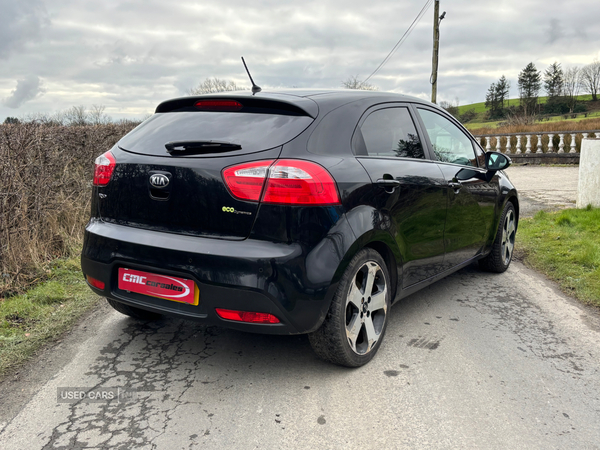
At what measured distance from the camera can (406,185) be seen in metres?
3.50

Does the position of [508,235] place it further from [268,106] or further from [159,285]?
[159,285]

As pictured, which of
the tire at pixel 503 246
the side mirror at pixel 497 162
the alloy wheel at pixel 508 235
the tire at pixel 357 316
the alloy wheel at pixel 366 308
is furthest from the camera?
the alloy wheel at pixel 508 235

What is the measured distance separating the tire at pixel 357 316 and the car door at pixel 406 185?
0.92ft

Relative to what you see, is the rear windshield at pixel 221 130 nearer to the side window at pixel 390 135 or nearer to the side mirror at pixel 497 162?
the side window at pixel 390 135

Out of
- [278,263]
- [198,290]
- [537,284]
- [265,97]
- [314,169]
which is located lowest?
[537,284]

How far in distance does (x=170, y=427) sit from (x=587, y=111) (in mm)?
70656

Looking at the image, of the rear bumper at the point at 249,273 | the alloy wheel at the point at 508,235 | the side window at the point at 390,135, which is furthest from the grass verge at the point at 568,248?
the rear bumper at the point at 249,273

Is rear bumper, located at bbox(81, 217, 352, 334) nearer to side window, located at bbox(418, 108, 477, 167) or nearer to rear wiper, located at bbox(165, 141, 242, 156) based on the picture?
rear wiper, located at bbox(165, 141, 242, 156)

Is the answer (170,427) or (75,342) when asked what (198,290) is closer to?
(170,427)

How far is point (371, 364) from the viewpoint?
3293mm

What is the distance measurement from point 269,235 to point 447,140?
7.74 ft

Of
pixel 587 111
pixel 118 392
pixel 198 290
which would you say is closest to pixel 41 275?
pixel 118 392

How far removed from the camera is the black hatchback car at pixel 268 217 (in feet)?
8.87

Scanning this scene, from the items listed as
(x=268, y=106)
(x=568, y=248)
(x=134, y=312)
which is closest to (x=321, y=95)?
(x=268, y=106)
